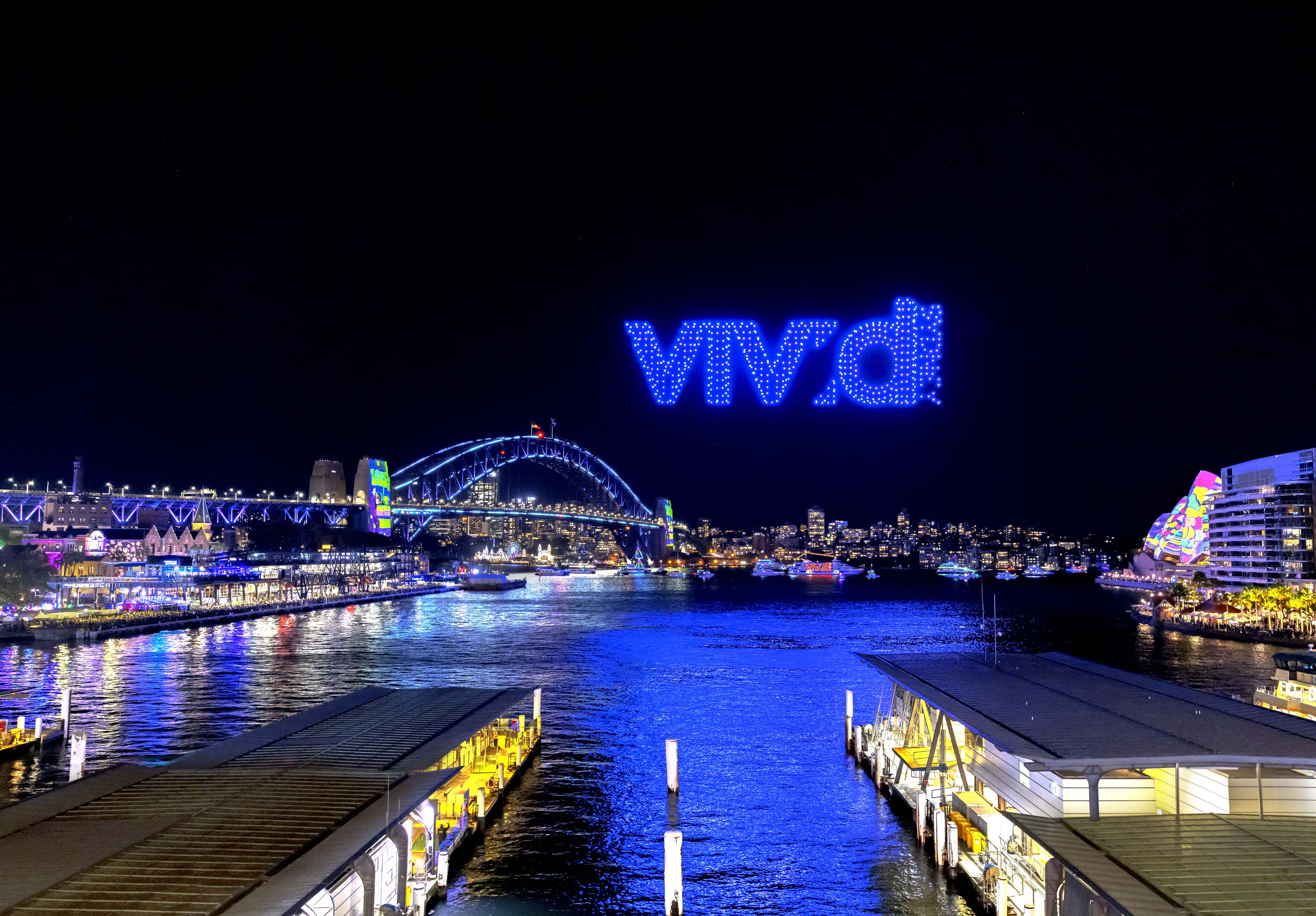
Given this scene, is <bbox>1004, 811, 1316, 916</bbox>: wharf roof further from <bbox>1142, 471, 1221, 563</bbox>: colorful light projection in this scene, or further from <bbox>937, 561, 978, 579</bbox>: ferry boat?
<bbox>937, 561, 978, 579</bbox>: ferry boat

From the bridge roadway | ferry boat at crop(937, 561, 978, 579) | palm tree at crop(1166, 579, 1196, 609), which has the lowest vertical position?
ferry boat at crop(937, 561, 978, 579)

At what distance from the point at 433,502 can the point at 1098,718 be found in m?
109

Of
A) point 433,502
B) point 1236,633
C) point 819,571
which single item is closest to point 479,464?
point 433,502

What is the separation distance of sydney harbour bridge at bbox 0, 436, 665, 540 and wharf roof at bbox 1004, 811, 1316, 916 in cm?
9030

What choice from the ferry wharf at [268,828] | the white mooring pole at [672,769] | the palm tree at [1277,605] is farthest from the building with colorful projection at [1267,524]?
the ferry wharf at [268,828]

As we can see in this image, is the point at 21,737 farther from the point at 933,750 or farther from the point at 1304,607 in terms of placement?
the point at 1304,607

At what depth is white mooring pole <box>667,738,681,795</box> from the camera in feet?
57.4

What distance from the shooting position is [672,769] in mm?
17641

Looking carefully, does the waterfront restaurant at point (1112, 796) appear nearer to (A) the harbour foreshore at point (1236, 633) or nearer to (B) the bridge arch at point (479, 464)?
(A) the harbour foreshore at point (1236, 633)

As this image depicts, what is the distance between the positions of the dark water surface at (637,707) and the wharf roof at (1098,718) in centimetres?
243

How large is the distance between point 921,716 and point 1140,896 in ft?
32.4

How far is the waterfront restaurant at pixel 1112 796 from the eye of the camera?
8.34m

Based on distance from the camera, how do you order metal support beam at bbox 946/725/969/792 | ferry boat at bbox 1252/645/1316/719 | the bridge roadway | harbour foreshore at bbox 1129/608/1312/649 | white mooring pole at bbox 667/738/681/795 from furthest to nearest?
the bridge roadway
harbour foreshore at bbox 1129/608/1312/649
ferry boat at bbox 1252/645/1316/719
white mooring pole at bbox 667/738/681/795
metal support beam at bbox 946/725/969/792

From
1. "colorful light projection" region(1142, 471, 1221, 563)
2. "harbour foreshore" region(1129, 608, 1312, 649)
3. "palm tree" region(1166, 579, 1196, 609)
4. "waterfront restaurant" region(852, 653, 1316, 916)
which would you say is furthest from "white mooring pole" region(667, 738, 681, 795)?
"colorful light projection" region(1142, 471, 1221, 563)
